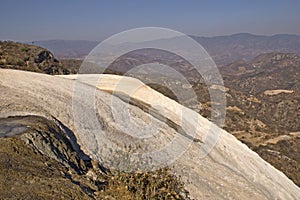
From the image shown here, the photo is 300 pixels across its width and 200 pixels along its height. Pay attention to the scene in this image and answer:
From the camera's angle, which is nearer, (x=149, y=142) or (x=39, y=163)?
(x=39, y=163)

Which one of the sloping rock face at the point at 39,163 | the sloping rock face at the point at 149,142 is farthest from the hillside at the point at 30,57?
the sloping rock face at the point at 39,163

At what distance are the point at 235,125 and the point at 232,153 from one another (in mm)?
44755

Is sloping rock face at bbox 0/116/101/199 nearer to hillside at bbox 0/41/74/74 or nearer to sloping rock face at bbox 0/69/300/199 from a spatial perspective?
sloping rock face at bbox 0/69/300/199

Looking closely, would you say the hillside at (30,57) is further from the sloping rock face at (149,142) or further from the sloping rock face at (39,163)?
the sloping rock face at (39,163)

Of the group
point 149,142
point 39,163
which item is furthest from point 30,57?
A: point 39,163

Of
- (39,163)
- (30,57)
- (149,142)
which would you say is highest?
(39,163)

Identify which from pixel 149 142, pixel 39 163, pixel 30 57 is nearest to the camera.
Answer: pixel 39 163

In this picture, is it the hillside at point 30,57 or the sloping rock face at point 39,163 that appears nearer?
the sloping rock face at point 39,163

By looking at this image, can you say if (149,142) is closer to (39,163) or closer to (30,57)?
(39,163)

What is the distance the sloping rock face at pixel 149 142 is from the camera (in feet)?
44.8

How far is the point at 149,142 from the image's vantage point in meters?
15.5

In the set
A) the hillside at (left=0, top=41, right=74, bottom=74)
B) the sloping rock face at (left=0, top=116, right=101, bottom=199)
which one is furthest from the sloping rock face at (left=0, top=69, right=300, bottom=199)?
the hillside at (left=0, top=41, right=74, bottom=74)

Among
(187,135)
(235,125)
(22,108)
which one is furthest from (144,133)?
(235,125)

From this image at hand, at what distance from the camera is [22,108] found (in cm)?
1412
